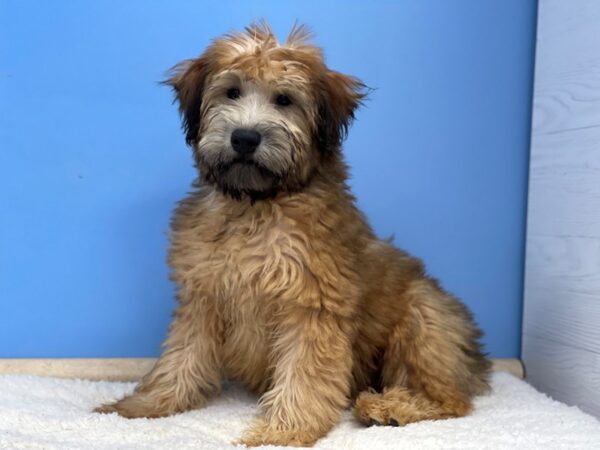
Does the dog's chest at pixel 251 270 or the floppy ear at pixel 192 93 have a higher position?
the floppy ear at pixel 192 93

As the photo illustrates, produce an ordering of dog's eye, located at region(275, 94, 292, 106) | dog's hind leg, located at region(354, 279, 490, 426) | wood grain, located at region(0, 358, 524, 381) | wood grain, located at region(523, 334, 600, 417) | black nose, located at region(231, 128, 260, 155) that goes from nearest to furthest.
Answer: black nose, located at region(231, 128, 260, 155), dog's eye, located at region(275, 94, 292, 106), dog's hind leg, located at region(354, 279, 490, 426), wood grain, located at region(523, 334, 600, 417), wood grain, located at region(0, 358, 524, 381)

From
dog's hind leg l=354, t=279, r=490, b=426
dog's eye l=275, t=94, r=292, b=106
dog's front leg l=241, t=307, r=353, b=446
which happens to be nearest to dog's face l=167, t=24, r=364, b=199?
dog's eye l=275, t=94, r=292, b=106

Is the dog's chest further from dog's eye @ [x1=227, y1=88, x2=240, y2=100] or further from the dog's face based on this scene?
dog's eye @ [x1=227, y1=88, x2=240, y2=100]

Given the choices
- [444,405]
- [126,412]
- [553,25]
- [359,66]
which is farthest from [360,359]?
[553,25]

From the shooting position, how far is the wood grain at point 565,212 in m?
2.46

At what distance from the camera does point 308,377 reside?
2.04m

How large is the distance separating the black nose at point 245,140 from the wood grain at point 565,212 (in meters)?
1.33

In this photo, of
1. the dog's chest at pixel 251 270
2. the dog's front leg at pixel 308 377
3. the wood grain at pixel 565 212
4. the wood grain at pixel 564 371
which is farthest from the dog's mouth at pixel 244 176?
the wood grain at pixel 564 371

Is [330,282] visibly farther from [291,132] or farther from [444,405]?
[444,405]

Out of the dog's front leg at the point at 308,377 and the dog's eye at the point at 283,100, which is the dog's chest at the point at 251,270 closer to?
the dog's front leg at the point at 308,377

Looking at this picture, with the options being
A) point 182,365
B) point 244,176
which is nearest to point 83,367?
point 182,365

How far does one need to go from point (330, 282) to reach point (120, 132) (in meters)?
1.23

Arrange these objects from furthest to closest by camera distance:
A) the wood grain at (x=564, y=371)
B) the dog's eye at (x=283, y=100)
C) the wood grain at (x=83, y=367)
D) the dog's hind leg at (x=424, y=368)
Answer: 1. the wood grain at (x=83, y=367)
2. the wood grain at (x=564, y=371)
3. the dog's hind leg at (x=424, y=368)
4. the dog's eye at (x=283, y=100)

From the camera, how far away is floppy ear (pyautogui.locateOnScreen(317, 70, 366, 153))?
204 centimetres
